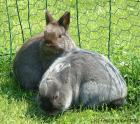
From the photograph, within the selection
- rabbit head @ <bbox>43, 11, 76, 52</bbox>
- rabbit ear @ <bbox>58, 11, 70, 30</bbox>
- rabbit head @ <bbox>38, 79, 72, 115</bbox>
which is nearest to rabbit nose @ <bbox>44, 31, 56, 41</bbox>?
rabbit head @ <bbox>43, 11, 76, 52</bbox>

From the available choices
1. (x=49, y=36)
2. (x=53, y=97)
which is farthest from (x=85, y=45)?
(x=53, y=97)

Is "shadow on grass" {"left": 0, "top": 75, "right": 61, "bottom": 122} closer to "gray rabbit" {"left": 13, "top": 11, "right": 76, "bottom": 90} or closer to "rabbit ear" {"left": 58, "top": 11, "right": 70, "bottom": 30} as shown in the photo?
"gray rabbit" {"left": 13, "top": 11, "right": 76, "bottom": 90}

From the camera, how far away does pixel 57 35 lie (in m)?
5.69

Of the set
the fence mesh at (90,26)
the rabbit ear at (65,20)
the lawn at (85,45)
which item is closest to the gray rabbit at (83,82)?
the lawn at (85,45)

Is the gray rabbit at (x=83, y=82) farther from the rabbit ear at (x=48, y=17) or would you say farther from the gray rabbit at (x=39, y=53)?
the rabbit ear at (x=48, y=17)

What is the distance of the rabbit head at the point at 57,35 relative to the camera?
5637 mm

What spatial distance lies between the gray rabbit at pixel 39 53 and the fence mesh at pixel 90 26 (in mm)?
406

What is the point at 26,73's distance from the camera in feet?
19.5

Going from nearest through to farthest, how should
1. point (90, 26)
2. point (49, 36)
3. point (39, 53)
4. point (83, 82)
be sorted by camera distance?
1. point (83, 82)
2. point (49, 36)
3. point (39, 53)
4. point (90, 26)

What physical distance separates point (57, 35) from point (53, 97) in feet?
2.72

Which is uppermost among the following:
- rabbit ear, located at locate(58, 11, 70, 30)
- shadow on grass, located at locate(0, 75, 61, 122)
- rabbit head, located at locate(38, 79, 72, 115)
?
rabbit ear, located at locate(58, 11, 70, 30)

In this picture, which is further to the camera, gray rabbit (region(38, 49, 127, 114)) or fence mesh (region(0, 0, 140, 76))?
fence mesh (region(0, 0, 140, 76))

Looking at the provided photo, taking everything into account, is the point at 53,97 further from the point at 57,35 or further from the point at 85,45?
the point at 85,45

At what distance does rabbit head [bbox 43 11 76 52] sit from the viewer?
5.64m
